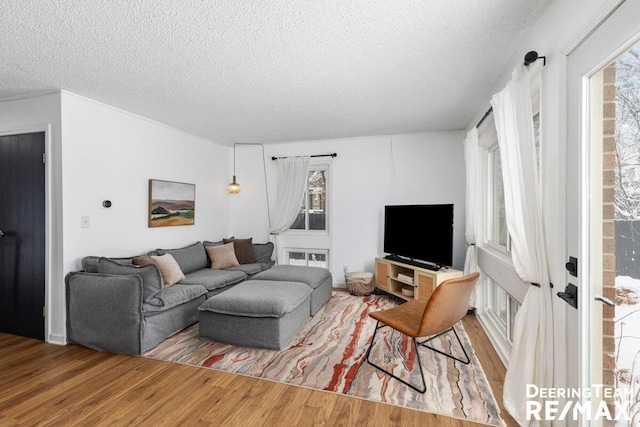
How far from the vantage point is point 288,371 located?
238 cm

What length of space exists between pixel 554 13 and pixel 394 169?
308cm

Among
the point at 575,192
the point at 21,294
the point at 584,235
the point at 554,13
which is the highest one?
the point at 554,13

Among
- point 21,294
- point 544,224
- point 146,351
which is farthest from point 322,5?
point 21,294

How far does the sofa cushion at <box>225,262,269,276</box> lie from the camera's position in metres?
4.25

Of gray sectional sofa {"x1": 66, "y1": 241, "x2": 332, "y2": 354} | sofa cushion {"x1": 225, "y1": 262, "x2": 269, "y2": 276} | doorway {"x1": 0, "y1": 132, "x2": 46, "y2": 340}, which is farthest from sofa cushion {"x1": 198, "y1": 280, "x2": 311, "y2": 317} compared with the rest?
doorway {"x1": 0, "y1": 132, "x2": 46, "y2": 340}

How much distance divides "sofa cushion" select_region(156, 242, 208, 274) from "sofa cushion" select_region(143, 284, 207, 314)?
665 mm

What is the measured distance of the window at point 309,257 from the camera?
16.9 feet

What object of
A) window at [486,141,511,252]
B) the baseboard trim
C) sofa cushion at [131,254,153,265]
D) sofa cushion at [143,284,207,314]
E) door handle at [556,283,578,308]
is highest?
window at [486,141,511,252]

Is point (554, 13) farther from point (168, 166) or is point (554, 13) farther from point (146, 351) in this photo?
point (168, 166)

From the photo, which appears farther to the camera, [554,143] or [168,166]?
[168,166]

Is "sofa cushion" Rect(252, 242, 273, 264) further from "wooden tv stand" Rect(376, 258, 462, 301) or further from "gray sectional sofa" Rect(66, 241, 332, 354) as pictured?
"wooden tv stand" Rect(376, 258, 462, 301)

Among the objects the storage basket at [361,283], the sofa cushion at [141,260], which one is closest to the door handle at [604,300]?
the storage basket at [361,283]

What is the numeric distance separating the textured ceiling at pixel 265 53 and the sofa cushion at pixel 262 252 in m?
2.21

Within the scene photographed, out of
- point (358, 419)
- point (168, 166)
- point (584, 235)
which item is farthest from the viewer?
point (168, 166)
